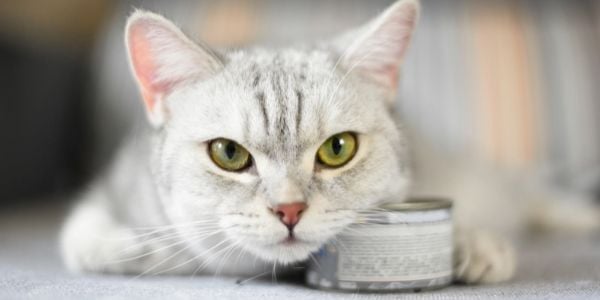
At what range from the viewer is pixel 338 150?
138cm

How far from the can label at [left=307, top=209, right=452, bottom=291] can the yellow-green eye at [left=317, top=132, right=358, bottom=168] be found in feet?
0.41

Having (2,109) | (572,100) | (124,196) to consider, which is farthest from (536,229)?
(2,109)

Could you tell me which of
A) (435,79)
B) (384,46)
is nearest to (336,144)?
(384,46)

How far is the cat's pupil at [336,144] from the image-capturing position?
137 centimetres

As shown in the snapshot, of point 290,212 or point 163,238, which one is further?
point 163,238

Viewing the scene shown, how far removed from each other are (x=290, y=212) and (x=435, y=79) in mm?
1759

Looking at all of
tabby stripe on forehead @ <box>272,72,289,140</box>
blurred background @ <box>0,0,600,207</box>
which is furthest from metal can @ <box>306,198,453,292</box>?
blurred background @ <box>0,0,600,207</box>

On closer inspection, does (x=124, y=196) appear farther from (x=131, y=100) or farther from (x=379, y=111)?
(x=131, y=100)

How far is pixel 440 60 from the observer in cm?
286

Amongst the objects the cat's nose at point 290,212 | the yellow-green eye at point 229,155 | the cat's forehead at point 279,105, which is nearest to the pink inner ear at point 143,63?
the cat's forehead at point 279,105

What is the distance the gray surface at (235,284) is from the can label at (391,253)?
0.03 metres

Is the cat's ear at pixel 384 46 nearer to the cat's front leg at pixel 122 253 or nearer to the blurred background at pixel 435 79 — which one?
the cat's front leg at pixel 122 253

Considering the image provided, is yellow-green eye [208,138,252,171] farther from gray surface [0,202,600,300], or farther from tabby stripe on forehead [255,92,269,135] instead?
A: gray surface [0,202,600,300]

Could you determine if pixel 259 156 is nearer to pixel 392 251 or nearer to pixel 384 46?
pixel 392 251
